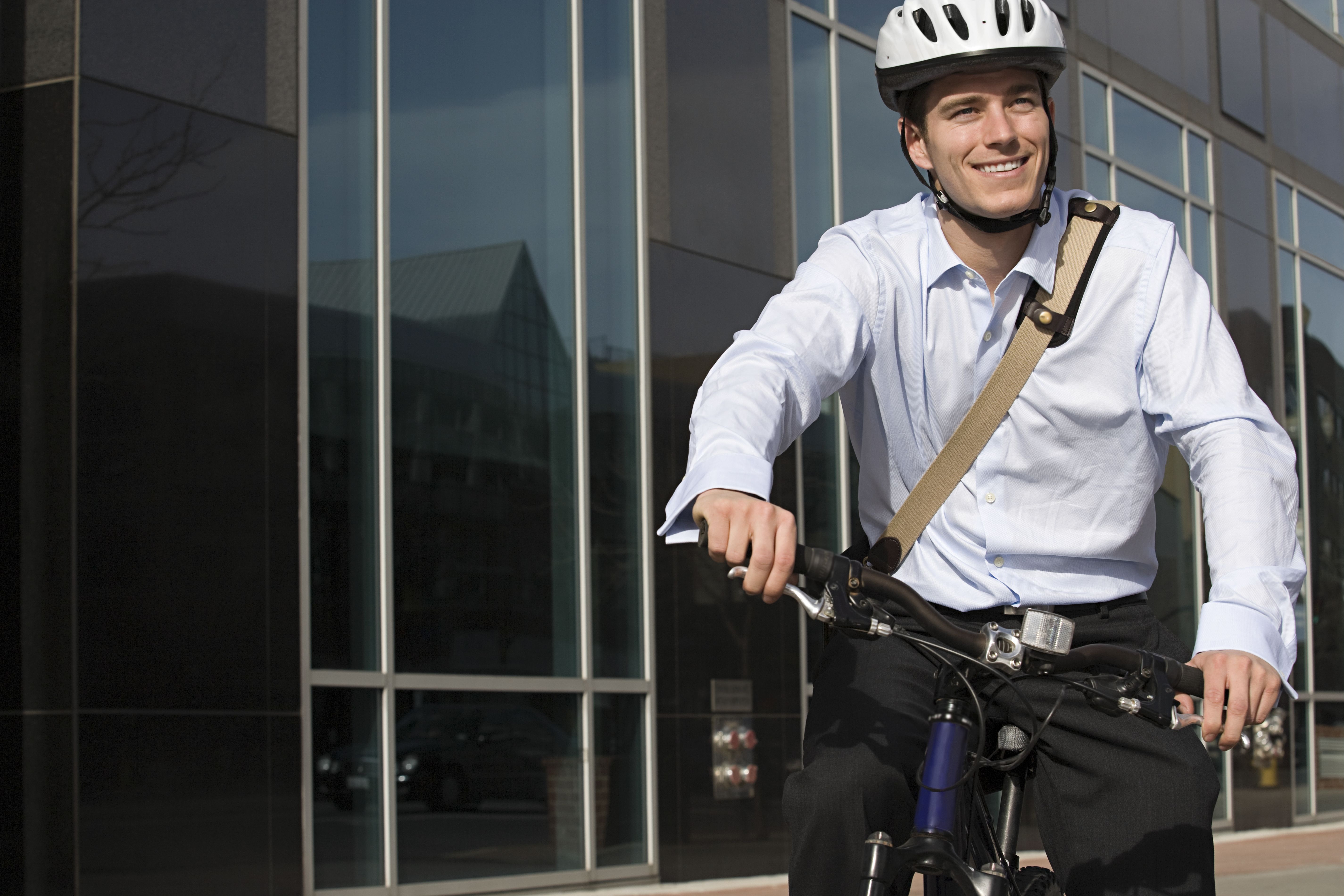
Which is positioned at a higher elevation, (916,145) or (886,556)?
(916,145)

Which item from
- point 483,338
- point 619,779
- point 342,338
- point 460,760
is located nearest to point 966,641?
point 342,338

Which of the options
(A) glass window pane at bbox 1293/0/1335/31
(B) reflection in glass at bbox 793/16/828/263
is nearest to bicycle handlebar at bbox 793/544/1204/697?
(B) reflection in glass at bbox 793/16/828/263

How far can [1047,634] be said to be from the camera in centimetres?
234

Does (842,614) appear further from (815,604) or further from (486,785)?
(486,785)

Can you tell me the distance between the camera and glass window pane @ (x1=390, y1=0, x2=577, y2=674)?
8.94 m

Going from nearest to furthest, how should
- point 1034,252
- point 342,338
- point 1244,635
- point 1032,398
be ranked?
point 1244,635 → point 1032,398 → point 1034,252 → point 342,338

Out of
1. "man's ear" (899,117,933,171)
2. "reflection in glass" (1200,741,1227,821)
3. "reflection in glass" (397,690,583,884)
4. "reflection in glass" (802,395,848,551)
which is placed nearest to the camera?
"man's ear" (899,117,933,171)

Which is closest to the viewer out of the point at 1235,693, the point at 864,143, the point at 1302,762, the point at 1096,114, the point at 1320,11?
the point at 1235,693

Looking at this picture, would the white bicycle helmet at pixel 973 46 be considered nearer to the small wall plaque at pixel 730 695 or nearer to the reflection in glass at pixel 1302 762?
the small wall plaque at pixel 730 695

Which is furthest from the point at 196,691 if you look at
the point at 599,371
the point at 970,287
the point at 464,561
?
the point at 970,287

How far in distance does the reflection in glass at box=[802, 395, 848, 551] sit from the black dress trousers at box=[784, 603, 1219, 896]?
890 cm

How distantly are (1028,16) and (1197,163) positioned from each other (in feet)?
51.4

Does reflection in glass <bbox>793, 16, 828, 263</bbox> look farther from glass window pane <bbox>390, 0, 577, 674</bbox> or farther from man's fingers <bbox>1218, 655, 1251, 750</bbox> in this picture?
man's fingers <bbox>1218, 655, 1251, 750</bbox>

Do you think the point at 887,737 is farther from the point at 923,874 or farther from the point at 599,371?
the point at 599,371
